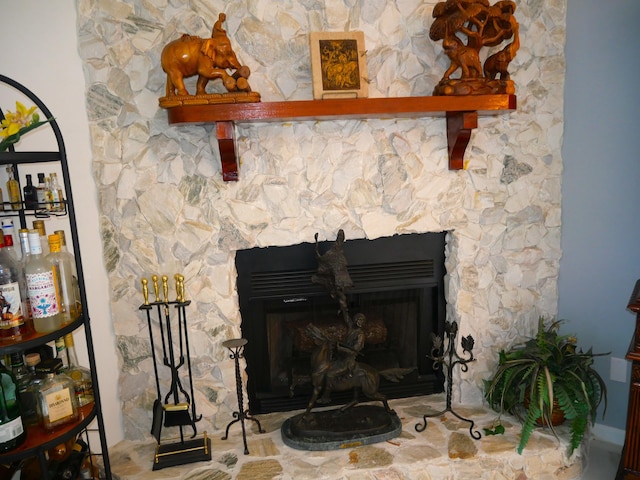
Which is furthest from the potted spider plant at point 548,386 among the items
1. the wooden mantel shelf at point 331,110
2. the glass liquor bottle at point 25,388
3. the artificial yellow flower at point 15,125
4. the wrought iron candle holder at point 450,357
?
the artificial yellow flower at point 15,125

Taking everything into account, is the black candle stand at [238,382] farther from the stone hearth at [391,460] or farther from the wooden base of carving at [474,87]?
the wooden base of carving at [474,87]

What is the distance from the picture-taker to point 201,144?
6.43 feet

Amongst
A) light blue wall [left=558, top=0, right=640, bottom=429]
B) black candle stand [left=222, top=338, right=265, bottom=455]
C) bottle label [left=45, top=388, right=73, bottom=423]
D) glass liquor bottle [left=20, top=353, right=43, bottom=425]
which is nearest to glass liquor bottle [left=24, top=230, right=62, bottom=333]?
glass liquor bottle [left=20, top=353, right=43, bottom=425]

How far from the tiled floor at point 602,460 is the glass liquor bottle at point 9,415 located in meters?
2.20

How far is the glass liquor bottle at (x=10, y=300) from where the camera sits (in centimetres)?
135

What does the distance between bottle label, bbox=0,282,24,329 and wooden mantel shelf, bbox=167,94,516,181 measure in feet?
2.60

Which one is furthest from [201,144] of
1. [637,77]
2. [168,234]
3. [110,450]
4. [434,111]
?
[637,77]

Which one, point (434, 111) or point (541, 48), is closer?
point (434, 111)

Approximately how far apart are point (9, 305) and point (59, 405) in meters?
0.36

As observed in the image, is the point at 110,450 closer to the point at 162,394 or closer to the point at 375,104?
the point at 162,394

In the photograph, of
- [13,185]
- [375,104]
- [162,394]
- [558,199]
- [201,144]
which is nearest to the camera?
[13,185]

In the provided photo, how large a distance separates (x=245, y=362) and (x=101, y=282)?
2.37 ft

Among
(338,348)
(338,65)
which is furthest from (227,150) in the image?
(338,348)

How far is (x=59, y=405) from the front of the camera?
1472mm
